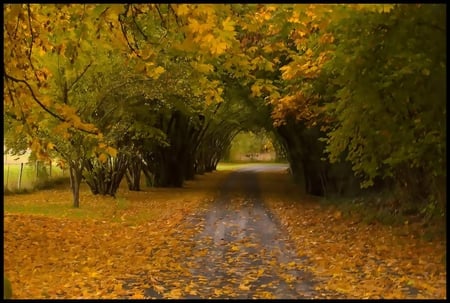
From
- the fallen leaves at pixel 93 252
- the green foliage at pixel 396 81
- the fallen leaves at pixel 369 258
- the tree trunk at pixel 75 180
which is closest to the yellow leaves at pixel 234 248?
the fallen leaves at pixel 93 252

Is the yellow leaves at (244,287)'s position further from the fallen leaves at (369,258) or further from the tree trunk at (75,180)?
the tree trunk at (75,180)

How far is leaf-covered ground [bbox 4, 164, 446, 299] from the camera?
814cm

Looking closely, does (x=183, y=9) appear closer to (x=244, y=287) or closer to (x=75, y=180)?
(x=244, y=287)

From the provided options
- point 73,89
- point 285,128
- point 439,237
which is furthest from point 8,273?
point 285,128

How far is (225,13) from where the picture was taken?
8.16 metres

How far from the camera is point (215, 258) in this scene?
10.6m

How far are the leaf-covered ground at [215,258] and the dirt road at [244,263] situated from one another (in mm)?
17

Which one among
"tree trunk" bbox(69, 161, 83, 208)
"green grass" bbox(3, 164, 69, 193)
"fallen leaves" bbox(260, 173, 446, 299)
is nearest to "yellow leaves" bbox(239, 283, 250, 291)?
"fallen leaves" bbox(260, 173, 446, 299)

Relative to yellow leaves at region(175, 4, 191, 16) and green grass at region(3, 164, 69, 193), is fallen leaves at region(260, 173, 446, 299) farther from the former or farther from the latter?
green grass at region(3, 164, 69, 193)

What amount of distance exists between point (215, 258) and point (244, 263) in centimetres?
71

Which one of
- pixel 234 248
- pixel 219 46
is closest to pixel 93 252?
pixel 234 248

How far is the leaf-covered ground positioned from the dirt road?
0.02m

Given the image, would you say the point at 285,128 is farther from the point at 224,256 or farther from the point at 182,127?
the point at 224,256

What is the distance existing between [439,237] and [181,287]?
6.36 metres
